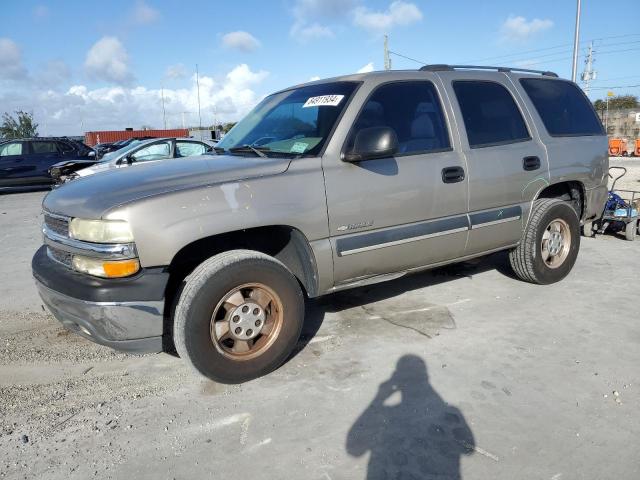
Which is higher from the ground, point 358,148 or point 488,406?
point 358,148

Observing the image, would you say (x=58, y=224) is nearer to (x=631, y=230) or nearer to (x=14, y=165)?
(x=631, y=230)

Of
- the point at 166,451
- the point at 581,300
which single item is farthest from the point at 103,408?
the point at 581,300

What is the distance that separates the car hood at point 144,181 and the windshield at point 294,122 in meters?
0.25

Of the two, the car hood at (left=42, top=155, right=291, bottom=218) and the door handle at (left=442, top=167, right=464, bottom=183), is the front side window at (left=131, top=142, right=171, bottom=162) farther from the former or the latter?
the door handle at (left=442, top=167, right=464, bottom=183)

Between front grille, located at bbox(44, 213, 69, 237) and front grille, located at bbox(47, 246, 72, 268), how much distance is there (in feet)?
0.38

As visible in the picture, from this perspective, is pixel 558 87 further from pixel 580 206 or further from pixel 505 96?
pixel 580 206

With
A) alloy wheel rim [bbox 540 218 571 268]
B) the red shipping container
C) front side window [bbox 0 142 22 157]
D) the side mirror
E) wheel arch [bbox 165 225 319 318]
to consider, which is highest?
the red shipping container

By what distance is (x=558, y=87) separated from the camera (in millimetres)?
4867

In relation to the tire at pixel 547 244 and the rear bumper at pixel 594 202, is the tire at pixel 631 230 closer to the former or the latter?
the rear bumper at pixel 594 202

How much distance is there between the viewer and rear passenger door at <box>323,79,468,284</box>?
3.32 meters

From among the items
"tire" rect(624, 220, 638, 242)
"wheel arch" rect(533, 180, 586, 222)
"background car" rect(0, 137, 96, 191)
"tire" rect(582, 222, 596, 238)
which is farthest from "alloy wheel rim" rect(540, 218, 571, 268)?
"background car" rect(0, 137, 96, 191)

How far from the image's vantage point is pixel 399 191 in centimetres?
351

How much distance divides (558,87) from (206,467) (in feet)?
15.3

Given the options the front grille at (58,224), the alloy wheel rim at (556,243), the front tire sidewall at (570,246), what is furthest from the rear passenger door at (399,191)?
the front grille at (58,224)
